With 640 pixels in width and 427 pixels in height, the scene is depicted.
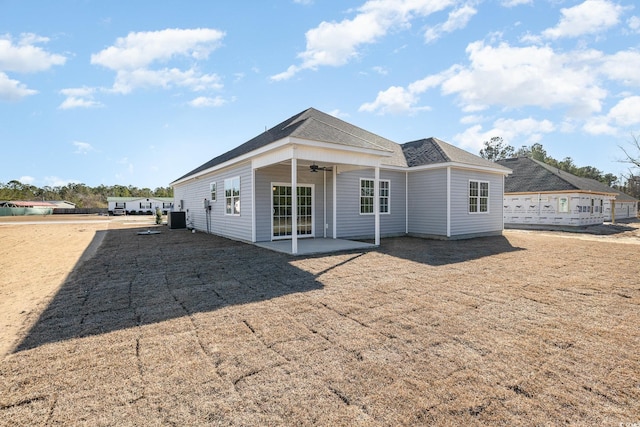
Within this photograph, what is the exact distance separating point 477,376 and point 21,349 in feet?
13.7

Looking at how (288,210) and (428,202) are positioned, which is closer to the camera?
(288,210)

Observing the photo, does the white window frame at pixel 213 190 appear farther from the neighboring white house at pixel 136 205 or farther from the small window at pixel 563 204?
the neighboring white house at pixel 136 205

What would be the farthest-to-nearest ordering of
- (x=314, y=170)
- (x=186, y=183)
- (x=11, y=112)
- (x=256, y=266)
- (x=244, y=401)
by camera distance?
(x=11, y=112), (x=186, y=183), (x=314, y=170), (x=256, y=266), (x=244, y=401)

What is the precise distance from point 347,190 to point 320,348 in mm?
8658

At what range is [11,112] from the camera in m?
24.5

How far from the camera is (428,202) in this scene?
39.6 ft

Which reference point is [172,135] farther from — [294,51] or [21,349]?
[21,349]

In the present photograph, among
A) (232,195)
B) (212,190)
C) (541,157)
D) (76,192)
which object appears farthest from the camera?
(76,192)

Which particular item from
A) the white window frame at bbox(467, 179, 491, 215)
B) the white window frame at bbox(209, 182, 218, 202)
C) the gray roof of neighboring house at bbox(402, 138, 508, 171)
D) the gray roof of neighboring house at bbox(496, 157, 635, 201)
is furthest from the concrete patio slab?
the gray roof of neighboring house at bbox(496, 157, 635, 201)

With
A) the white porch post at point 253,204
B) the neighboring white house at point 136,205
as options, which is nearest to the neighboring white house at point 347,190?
the white porch post at point 253,204

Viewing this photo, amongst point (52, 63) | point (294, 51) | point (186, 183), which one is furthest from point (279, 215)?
point (52, 63)

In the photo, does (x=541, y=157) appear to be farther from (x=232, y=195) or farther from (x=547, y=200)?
(x=232, y=195)

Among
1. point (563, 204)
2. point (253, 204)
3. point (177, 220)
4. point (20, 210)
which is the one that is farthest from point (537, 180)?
point (20, 210)

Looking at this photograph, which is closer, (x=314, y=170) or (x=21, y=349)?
(x=21, y=349)
